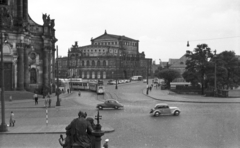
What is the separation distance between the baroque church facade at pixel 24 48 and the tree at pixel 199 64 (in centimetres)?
2577

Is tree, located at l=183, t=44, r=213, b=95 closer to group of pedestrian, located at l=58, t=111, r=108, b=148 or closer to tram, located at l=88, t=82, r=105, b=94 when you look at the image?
tram, located at l=88, t=82, r=105, b=94

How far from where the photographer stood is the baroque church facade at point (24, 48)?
4581 centimetres

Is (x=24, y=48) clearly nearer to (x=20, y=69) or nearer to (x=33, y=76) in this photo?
(x=20, y=69)

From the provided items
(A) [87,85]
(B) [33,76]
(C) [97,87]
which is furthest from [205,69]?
(B) [33,76]

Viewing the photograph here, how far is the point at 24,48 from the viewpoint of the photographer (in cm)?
4797

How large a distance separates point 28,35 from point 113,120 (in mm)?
30713

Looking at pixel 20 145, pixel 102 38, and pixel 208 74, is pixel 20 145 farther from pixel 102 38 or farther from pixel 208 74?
pixel 102 38

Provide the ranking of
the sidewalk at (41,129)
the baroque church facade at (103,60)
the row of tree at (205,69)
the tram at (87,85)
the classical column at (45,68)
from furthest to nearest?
the baroque church facade at (103,60) < the tram at (87,85) < the classical column at (45,68) < the row of tree at (205,69) < the sidewalk at (41,129)

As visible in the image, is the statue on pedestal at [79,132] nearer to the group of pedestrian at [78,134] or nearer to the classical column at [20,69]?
the group of pedestrian at [78,134]

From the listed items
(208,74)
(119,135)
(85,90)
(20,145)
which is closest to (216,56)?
(208,74)

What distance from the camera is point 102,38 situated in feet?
411

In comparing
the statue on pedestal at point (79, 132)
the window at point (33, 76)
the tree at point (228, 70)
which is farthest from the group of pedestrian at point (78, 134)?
the tree at point (228, 70)

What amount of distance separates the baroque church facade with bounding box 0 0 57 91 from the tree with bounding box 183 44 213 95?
25.8m

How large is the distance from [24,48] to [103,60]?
68.0 m
